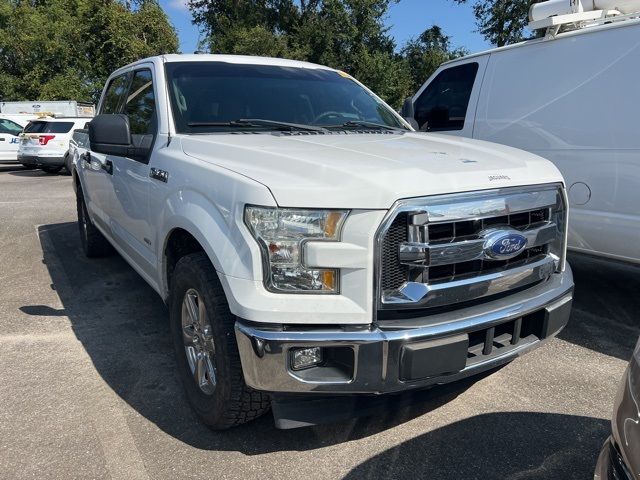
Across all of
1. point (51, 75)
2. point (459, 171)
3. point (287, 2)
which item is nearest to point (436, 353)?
point (459, 171)

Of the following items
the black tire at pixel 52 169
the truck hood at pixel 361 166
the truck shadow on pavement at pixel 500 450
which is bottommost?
the black tire at pixel 52 169

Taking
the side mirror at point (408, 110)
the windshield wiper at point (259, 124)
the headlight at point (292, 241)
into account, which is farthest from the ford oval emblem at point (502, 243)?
the side mirror at point (408, 110)

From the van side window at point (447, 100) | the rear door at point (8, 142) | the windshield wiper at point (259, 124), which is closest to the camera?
the windshield wiper at point (259, 124)

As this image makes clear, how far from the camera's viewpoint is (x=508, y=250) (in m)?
2.48

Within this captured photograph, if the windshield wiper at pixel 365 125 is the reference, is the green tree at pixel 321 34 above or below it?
above

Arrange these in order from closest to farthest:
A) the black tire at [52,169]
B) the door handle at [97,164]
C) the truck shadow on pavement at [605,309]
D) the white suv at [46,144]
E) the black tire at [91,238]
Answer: the truck shadow on pavement at [605,309] < the door handle at [97,164] < the black tire at [91,238] < the white suv at [46,144] < the black tire at [52,169]

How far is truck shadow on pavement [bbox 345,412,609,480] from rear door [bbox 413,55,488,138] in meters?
3.13

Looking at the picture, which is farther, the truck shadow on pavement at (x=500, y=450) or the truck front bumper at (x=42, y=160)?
the truck front bumper at (x=42, y=160)

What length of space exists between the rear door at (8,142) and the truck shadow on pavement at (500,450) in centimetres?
1788

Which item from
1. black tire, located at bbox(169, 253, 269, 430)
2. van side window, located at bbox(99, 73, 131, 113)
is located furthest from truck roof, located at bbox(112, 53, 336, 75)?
black tire, located at bbox(169, 253, 269, 430)

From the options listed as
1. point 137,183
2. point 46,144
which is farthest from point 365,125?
point 46,144

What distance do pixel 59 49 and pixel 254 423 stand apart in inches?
1322

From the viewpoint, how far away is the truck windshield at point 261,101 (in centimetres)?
338

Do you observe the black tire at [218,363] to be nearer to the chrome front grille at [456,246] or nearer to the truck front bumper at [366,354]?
the truck front bumper at [366,354]
